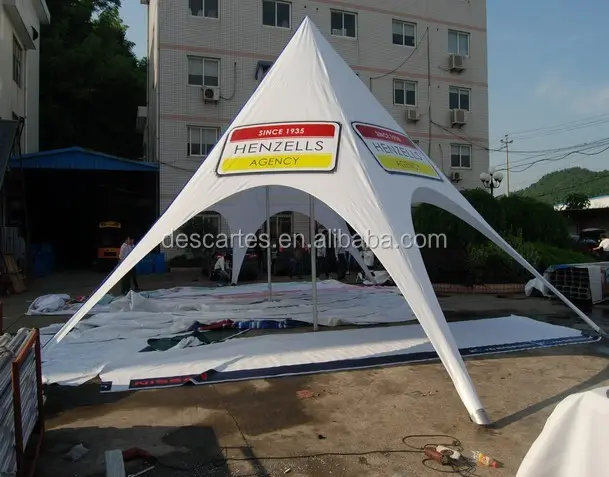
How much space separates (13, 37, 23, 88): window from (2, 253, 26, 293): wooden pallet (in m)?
8.47

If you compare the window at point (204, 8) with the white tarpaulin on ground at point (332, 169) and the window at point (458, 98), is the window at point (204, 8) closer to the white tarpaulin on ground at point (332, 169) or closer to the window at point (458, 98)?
the window at point (458, 98)

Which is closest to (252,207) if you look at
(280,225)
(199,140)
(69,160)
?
(69,160)

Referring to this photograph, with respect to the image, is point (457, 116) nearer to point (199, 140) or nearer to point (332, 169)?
point (199, 140)

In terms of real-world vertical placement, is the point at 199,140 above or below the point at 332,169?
above

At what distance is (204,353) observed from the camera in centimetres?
644

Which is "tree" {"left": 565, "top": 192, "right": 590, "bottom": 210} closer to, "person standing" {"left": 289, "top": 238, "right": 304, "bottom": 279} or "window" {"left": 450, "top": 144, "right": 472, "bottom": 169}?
"window" {"left": 450, "top": 144, "right": 472, "bottom": 169}

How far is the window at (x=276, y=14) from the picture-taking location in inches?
878

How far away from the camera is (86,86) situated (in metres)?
27.7

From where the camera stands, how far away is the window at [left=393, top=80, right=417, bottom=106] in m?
24.7

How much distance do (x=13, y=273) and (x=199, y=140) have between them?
9.85 metres

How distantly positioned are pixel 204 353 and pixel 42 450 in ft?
8.69

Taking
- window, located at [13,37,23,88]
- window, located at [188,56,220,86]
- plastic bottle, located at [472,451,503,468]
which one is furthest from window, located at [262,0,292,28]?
plastic bottle, located at [472,451,503,468]

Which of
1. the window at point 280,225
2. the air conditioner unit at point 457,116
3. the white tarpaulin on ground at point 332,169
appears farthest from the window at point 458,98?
the white tarpaulin on ground at point 332,169

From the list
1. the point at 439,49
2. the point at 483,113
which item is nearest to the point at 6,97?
the point at 439,49
